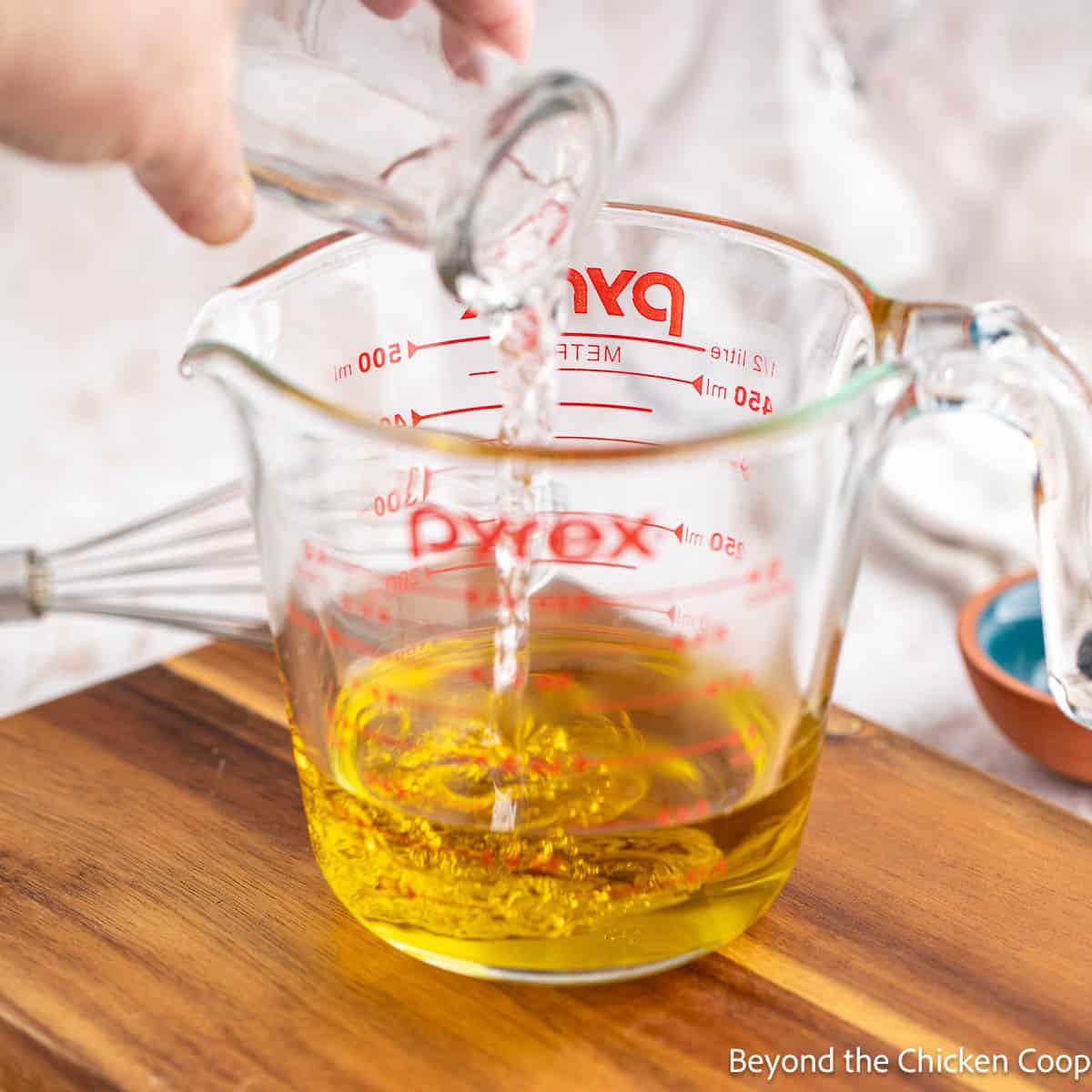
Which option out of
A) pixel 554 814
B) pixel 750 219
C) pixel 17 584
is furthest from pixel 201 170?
pixel 750 219

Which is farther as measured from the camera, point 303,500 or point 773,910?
point 773,910

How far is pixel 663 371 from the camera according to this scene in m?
0.72

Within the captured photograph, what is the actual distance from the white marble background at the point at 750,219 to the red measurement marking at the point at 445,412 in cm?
44

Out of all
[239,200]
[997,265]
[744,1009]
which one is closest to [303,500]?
[239,200]

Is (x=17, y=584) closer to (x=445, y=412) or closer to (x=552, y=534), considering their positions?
(x=445, y=412)

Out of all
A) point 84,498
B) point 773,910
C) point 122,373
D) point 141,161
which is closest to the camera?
point 141,161

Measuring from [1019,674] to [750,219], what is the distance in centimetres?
60

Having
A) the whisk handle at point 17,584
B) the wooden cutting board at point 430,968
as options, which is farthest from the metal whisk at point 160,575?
the wooden cutting board at point 430,968

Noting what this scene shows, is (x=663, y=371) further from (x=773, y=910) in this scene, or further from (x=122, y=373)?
(x=122, y=373)

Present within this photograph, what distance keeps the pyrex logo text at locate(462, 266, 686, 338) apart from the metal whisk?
0.29 metres

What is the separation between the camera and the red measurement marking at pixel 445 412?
0.71m

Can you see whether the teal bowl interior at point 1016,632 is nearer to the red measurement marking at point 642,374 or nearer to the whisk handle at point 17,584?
the red measurement marking at point 642,374

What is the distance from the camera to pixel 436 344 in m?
0.70

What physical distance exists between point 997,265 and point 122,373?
2.38 ft
